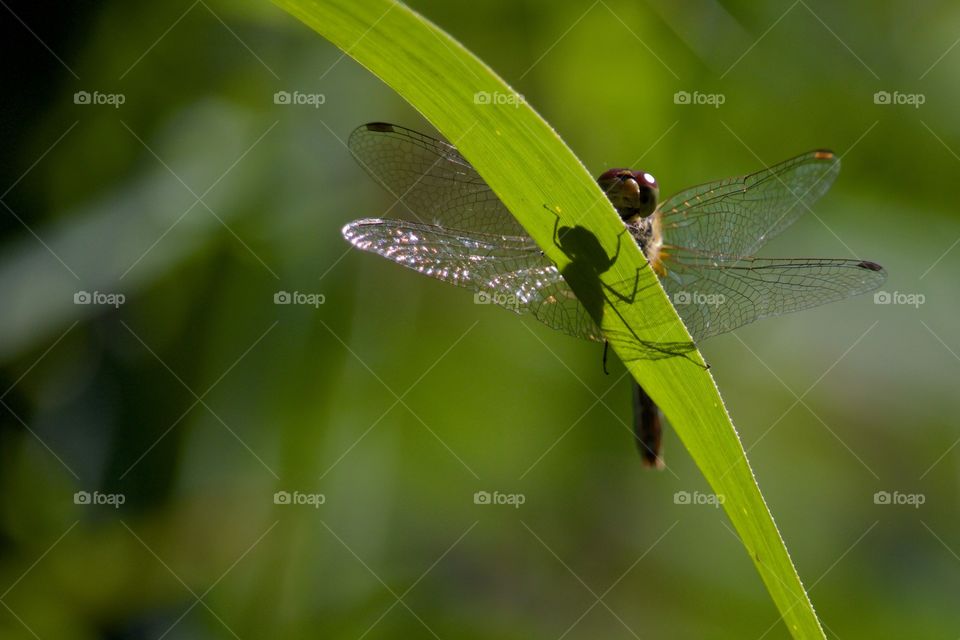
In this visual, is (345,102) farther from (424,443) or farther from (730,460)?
(730,460)

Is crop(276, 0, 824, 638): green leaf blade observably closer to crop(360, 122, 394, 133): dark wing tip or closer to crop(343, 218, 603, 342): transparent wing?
crop(343, 218, 603, 342): transparent wing

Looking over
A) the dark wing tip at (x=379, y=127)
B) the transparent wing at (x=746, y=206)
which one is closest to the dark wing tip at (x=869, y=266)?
the transparent wing at (x=746, y=206)

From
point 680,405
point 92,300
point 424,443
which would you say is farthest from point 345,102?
point 680,405

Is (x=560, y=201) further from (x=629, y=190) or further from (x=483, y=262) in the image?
(x=629, y=190)

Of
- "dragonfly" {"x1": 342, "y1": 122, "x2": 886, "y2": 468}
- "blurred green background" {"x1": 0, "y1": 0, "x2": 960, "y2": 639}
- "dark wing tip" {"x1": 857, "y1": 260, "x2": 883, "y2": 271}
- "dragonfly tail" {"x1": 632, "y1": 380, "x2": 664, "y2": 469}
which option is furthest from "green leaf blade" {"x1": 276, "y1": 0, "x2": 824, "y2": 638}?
"blurred green background" {"x1": 0, "y1": 0, "x2": 960, "y2": 639}

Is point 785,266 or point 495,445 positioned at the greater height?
point 785,266

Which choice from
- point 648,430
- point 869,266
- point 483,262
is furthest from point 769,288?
point 483,262
